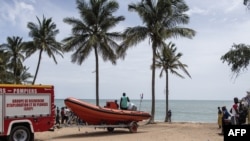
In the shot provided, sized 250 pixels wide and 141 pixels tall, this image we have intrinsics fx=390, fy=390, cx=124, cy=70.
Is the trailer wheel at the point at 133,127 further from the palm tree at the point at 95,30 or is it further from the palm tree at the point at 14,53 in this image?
the palm tree at the point at 14,53

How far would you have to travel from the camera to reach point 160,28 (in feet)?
99.0

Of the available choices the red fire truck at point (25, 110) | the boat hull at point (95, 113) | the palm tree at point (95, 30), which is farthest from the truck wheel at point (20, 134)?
the palm tree at point (95, 30)

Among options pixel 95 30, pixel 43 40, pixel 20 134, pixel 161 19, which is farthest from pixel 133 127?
pixel 43 40

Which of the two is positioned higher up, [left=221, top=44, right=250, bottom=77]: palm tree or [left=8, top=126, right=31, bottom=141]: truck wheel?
[left=221, top=44, right=250, bottom=77]: palm tree

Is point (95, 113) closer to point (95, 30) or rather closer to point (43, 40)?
point (95, 30)

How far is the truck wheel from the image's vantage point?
15910 millimetres

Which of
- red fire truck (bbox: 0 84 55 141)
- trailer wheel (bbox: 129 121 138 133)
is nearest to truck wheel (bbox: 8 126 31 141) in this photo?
red fire truck (bbox: 0 84 55 141)

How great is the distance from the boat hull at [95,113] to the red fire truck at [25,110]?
9.87 feet

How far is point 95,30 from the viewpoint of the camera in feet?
115

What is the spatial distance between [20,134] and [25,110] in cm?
102

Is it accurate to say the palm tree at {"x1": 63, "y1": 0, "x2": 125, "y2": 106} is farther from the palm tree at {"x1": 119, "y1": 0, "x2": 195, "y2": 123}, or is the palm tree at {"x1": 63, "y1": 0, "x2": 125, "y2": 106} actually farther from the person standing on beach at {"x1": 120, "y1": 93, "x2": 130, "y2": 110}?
the person standing on beach at {"x1": 120, "y1": 93, "x2": 130, "y2": 110}

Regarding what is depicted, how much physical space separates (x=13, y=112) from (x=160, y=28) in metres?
16.8

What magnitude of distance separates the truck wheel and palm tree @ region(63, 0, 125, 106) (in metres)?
18.6

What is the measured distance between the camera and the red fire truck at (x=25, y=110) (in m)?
15.6
